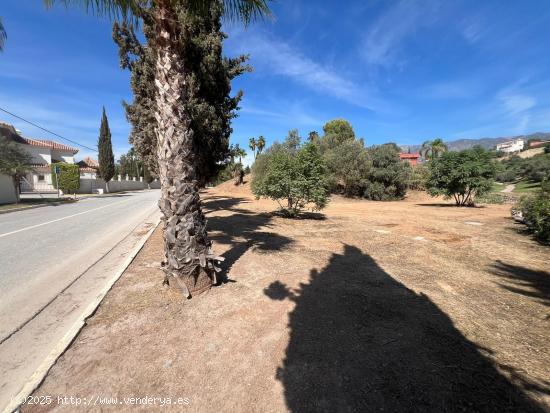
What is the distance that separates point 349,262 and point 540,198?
783cm

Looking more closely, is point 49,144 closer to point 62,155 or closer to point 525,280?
point 62,155

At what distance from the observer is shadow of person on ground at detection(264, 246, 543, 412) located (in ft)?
7.48

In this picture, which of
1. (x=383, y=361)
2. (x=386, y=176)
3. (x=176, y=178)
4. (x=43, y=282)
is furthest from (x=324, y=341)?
(x=386, y=176)

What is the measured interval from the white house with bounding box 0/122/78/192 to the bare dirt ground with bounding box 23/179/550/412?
43793mm

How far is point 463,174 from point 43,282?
75.6 ft

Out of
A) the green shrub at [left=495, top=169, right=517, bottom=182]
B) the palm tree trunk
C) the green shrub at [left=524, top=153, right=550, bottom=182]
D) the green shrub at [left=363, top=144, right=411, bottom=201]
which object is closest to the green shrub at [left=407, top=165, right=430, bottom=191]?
the green shrub at [left=363, top=144, right=411, bottom=201]

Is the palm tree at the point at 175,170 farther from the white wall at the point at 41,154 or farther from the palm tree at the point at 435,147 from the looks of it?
the palm tree at the point at 435,147

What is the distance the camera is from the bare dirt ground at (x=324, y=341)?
2369 mm

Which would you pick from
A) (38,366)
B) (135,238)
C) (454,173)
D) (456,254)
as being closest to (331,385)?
(38,366)

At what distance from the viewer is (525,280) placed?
522cm

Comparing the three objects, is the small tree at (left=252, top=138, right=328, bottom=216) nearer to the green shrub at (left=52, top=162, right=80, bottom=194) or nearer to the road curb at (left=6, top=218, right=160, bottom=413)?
the road curb at (left=6, top=218, right=160, bottom=413)

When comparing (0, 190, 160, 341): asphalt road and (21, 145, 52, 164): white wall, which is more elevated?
(21, 145, 52, 164): white wall

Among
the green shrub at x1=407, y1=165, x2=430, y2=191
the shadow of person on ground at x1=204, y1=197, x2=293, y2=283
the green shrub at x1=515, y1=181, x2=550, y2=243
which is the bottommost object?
the shadow of person on ground at x1=204, y1=197, x2=293, y2=283

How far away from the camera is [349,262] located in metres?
6.11
